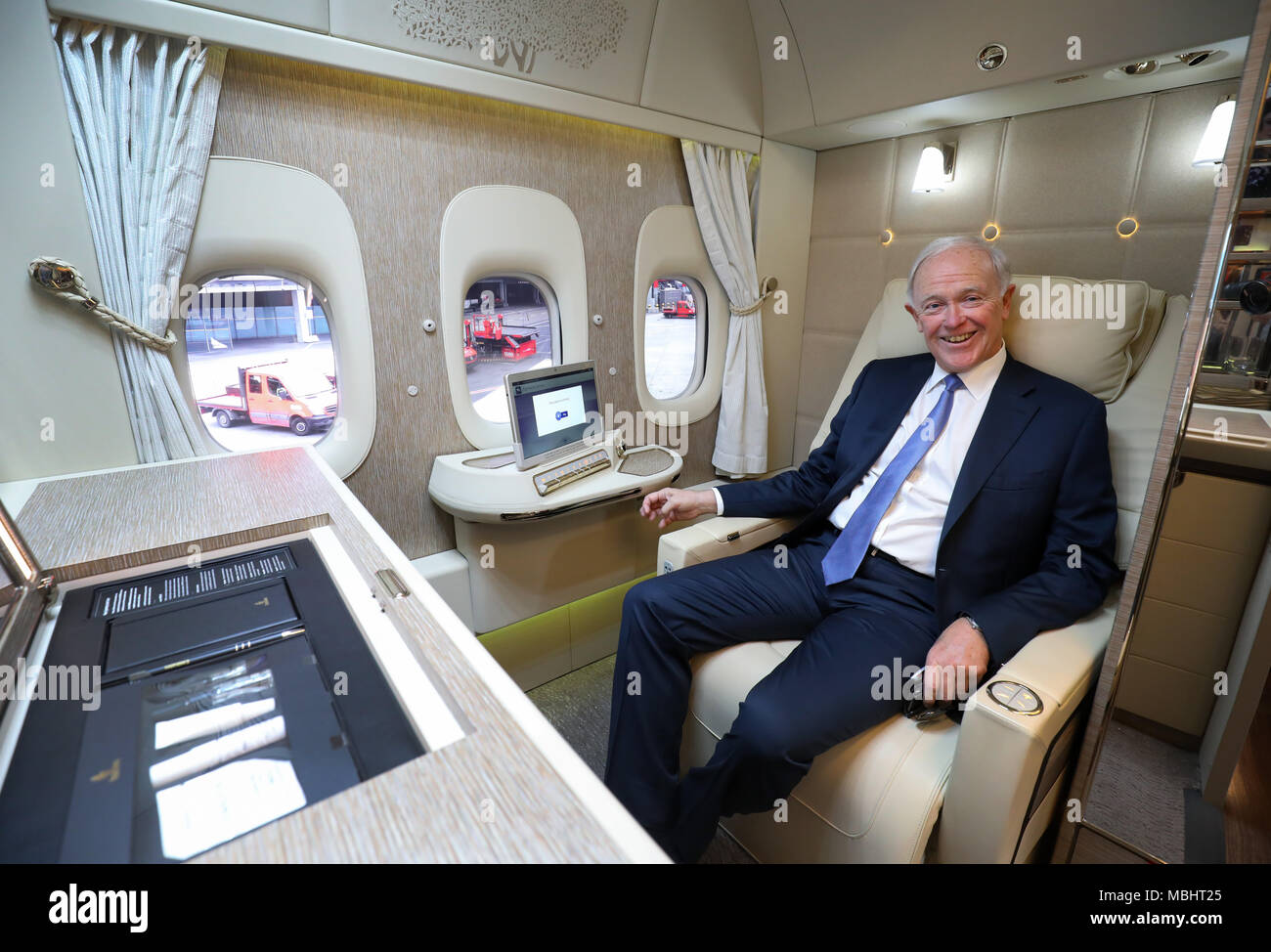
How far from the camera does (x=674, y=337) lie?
9.87ft

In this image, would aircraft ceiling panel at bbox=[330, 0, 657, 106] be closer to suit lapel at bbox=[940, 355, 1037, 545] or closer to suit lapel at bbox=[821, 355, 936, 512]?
suit lapel at bbox=[821, 355, 936, 512]

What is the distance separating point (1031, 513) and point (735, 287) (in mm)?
1785

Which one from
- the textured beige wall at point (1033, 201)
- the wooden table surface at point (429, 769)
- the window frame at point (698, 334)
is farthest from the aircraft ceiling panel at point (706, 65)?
the wooden table surface at point (429, 769)

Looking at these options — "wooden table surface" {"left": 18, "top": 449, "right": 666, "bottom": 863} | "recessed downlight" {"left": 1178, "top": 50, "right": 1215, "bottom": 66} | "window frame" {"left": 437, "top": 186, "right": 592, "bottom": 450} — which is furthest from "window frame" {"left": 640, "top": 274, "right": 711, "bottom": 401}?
"wooden table surface" {"left": 18, "top": 449, "right": 666, "bottom": 863}

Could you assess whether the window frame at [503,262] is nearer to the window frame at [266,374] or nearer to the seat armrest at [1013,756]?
the window frame at [266,374]

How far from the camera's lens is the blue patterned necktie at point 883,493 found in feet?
5.53

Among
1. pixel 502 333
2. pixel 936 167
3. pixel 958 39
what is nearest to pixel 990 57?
pixel 958 39

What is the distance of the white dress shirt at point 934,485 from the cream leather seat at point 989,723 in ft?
0.78

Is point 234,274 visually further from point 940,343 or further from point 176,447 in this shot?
point 940,343

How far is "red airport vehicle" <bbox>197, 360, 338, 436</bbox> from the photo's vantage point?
1956 mm

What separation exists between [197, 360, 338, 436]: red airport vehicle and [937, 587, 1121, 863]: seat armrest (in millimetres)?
2138

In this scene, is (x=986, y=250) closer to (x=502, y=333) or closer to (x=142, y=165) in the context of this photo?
(x=502, y=333)
